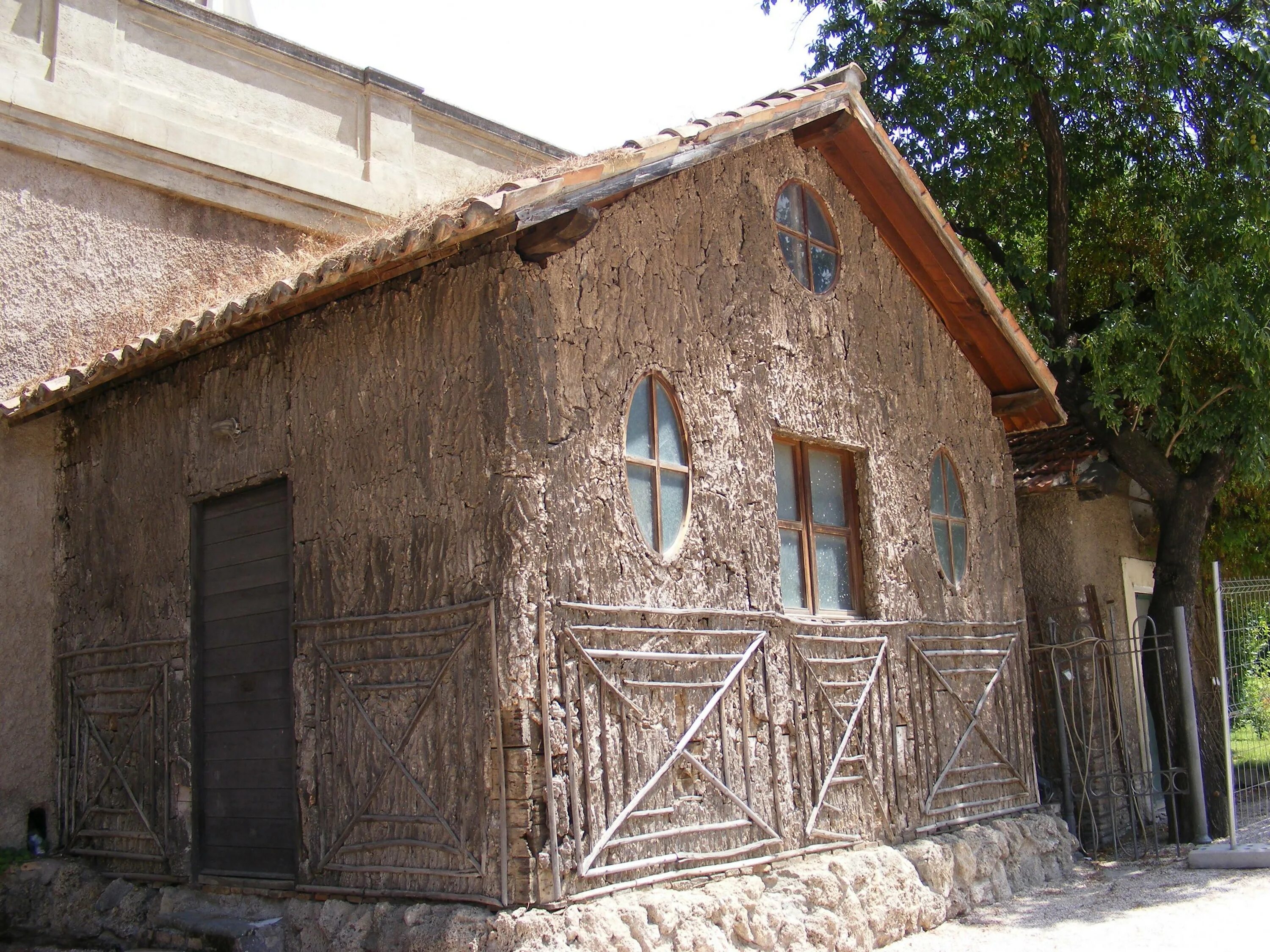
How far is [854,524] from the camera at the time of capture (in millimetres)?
8133

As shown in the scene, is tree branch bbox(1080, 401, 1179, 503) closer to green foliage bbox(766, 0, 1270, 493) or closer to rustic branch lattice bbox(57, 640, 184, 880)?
green foliage bbox(766, 0, 1270, 493)

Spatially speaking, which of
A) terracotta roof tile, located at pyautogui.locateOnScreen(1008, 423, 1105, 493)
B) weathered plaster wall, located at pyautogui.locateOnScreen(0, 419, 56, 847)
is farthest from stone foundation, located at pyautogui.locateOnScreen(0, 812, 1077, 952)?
terracotta roof tile, located at pyautogui.locateOnScreen(1008, 423, 1105, 493)

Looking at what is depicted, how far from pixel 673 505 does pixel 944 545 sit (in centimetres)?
310

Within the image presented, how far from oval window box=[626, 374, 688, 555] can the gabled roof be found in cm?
110

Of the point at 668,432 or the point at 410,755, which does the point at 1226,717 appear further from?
the point at 410,755

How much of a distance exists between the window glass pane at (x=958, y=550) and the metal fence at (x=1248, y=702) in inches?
91.4

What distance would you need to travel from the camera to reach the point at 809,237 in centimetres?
824

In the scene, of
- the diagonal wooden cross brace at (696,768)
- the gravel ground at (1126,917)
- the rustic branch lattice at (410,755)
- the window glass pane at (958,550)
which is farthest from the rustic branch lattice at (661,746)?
the window glass pane at (958,550)

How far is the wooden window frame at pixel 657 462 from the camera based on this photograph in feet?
20.9

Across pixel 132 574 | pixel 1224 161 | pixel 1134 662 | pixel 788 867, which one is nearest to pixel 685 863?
pixel 788 867

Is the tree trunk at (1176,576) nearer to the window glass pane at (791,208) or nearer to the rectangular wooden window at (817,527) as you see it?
the rectangular wooden window at (817,527)

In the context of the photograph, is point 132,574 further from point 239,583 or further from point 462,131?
point 462,131

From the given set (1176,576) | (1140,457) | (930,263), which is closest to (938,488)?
(930,263)

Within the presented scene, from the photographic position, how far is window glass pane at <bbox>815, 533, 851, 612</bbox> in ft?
25.5
